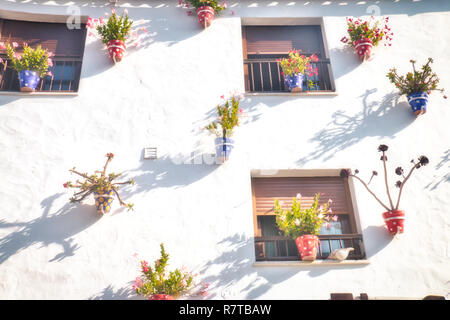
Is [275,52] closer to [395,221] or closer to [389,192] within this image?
[389,192]

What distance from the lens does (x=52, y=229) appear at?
15.3 feet

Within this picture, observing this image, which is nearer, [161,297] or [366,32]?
[161,297]

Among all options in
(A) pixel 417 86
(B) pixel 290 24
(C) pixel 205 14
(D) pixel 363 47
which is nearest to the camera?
(A) pixel 417 86

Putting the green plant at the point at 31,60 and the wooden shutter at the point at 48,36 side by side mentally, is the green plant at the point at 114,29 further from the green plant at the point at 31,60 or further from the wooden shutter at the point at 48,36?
the green plant at the point at 31,60

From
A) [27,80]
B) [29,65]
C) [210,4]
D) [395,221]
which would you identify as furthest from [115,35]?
[395,221]

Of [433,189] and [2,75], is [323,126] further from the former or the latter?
[2,75]

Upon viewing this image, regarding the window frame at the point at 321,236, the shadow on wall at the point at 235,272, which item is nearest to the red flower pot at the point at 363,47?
the window frame at the point at 321,236

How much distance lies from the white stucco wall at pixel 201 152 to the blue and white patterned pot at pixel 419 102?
0.14m

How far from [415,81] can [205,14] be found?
349cm

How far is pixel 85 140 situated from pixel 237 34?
3.07 m

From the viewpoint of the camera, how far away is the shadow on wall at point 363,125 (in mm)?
5383

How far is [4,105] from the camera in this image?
5.43 metres
